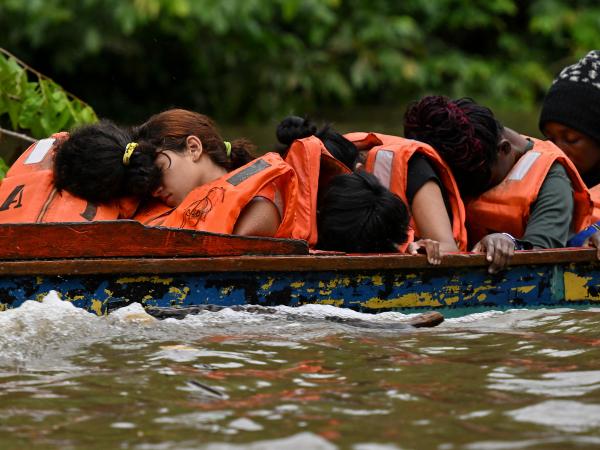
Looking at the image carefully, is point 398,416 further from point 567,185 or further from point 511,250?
point 567,185

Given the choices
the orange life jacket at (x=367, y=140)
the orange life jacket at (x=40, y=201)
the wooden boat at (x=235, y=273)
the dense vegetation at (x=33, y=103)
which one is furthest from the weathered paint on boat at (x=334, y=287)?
the dense vegetation at (x=33, y=103)

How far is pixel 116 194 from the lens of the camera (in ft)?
14.4

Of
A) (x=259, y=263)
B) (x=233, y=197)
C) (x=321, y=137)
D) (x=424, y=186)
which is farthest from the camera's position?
(x=321, y=137)

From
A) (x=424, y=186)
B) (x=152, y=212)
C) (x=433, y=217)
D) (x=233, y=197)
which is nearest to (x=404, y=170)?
(x=424, y=186)

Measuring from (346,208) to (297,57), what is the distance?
8.43 meters

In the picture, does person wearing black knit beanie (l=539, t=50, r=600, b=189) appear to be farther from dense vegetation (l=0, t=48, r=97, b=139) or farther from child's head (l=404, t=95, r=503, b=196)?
dense vegetation (l=0, t=48, r=97, b=139)

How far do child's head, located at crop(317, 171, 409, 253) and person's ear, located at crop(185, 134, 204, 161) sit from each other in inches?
20.7

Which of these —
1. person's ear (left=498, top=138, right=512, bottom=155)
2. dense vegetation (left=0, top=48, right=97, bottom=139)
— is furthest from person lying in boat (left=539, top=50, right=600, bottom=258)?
dense vegetation (left=0, top=48, right=97, bottom=139)

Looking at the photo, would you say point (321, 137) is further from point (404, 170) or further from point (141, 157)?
point (141, 157)

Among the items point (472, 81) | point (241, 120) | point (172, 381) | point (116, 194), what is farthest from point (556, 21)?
point (172, 381)

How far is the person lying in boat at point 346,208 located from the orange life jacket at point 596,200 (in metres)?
1.02

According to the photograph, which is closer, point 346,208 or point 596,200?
point 346,208

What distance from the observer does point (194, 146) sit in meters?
4.40

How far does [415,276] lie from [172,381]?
51.5 inches
